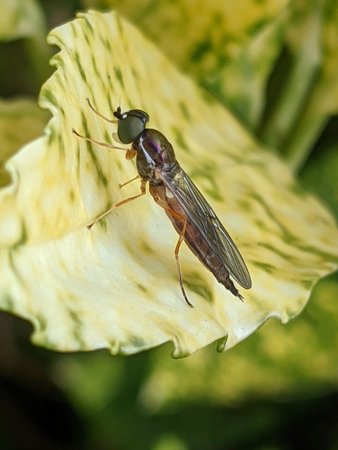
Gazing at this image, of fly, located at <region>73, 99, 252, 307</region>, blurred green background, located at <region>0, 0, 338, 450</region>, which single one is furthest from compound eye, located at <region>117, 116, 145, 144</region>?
blurred green background, located at <region>0, 0, 338, 450</region>

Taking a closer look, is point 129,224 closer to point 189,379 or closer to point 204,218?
point 204,218

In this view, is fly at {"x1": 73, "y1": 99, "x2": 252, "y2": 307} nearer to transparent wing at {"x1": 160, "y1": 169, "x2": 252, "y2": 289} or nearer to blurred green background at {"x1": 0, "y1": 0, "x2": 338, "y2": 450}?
transparent wing at {"x1": 160, "y1": 169, "x2": 252, "y2": 289}

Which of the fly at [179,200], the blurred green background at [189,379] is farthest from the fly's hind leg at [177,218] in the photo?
the blurred green background at [189,379]

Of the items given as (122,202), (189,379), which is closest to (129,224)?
(122,202)

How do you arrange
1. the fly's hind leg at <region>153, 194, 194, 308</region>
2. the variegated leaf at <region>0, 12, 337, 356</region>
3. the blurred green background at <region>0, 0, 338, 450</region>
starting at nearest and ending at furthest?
the variegated leaf at <region>0, 12, 337, 356</region>, the fly's hind leg at <region>153, 194, 194, 308</region>, the blurred green background at <region>0, 0, 338, 450</region>

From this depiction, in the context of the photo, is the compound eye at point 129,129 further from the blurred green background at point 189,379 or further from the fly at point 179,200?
the blurred green background at point 189,379

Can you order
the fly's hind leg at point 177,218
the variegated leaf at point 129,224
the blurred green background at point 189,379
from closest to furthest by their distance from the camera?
the variegated leaf at point 129,224
the fly's hind leg at point 177,218
the blurred green background at point 189,379

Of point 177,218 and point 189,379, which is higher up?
point 177,218
